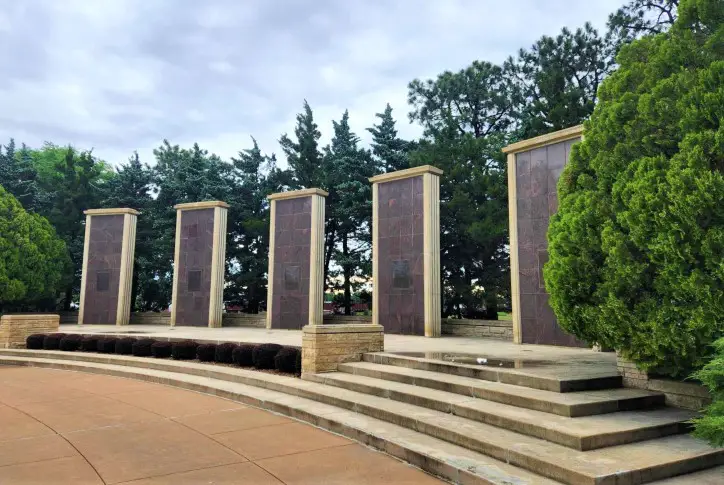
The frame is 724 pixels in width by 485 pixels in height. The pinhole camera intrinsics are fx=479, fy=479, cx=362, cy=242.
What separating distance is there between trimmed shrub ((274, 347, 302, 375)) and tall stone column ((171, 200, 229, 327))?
43.4ft

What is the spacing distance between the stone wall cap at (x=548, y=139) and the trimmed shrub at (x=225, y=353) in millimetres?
9634

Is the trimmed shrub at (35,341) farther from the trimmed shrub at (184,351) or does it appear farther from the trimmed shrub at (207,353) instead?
the trimmed shrub at (207,353)

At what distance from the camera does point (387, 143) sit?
82.4ft

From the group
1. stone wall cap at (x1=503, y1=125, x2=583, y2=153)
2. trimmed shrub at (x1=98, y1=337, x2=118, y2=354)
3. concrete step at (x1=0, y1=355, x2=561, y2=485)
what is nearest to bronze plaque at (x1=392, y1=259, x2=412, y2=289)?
stone wall cap at (x1=503, y1=125, x2=583, y2=153)

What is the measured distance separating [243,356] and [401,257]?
845 cm

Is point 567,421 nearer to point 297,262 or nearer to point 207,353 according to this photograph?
point 207,353

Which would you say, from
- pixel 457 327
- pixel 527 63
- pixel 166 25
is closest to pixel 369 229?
pixel 457 327

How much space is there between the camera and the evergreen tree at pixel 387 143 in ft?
82.4

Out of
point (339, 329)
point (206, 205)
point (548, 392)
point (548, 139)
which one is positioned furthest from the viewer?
point (206, 205)

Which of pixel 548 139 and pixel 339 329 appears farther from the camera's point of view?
pixel 548 139

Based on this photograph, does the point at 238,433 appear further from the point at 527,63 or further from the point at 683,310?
the point at 527,63

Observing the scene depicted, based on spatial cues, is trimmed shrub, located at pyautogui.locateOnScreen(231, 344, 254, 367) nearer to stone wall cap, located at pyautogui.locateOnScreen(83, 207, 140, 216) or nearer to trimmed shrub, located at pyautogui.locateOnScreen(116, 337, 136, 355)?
trimmed shrub, located at pyautogui.locateOnScreen(116, 337, 136, 355)

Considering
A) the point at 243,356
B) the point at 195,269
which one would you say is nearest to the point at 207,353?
the point at 243,356

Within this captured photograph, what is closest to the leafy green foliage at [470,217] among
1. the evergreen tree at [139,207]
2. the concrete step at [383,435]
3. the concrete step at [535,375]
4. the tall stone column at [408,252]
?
the tall stone column at [408,252]
